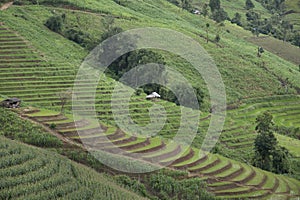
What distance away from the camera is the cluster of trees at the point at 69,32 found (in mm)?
66250

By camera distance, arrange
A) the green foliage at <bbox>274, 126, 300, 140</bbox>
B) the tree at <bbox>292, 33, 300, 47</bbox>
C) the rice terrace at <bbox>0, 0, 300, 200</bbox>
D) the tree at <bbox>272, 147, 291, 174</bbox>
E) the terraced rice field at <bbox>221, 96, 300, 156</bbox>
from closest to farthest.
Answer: the rice terrace at <bbox>0, 0, 300, 200</bbox>, the tree at <bbox>272, 147, 291, 174</bbox>, the terraced rice field at <bbox>221, 96, 300, 156</bbox>, the green foliage at <bbox>274, 126, 300, 140</bbox>, the tree at <bbox>292, 33, 300, 47</bbox>

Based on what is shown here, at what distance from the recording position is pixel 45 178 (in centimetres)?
2694

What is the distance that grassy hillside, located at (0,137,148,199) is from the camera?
24.9m

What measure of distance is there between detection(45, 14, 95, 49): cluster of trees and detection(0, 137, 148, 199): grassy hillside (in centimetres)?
3665

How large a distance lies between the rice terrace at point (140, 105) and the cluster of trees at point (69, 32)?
0.14m

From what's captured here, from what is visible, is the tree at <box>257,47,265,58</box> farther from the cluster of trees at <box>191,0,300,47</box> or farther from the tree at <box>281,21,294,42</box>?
the tree at <box>281,21,294,42</box>

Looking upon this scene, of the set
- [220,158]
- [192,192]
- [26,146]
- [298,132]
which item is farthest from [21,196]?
[298,132]

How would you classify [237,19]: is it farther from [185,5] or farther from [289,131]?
[289,131]

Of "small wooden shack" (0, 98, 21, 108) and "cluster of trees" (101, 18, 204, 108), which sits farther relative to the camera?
"cluster of trees" (101, 18, 204, 108)

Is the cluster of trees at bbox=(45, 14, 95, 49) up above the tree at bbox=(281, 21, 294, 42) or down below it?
below

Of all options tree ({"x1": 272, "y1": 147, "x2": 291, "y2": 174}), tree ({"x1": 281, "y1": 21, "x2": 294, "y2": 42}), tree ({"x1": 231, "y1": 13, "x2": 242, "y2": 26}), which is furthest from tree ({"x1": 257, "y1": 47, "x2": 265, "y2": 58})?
tree ({"x1": 272, "y1": 147, "x2": 291, "y2": 174})

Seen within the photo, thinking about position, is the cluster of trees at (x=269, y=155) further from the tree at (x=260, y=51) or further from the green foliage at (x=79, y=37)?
the tree at (x=260, y=51)

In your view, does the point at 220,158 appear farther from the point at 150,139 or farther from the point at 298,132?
the point at 298,132

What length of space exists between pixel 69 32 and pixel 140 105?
23.9 meters
